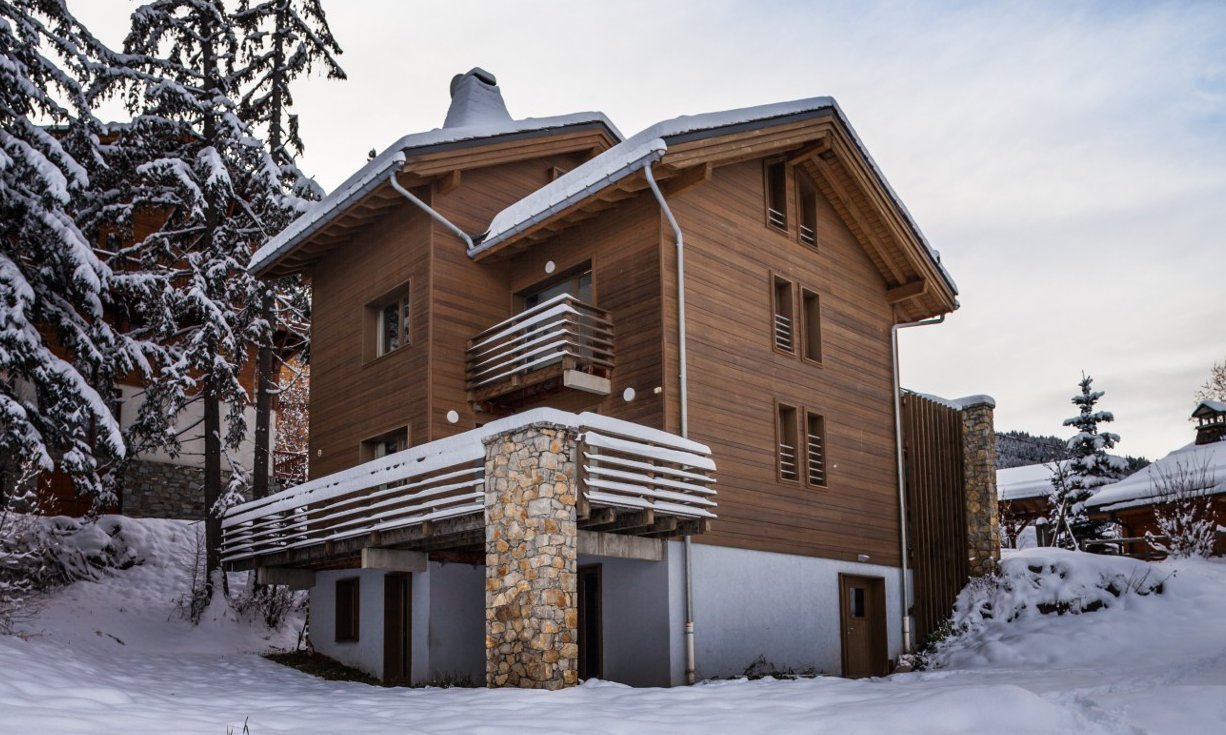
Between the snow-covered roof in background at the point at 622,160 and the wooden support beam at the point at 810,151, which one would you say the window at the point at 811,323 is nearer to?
the wooden support beam at the point at 810,151

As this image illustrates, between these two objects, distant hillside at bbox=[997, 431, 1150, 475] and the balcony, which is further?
distant hillside at bbox=[997, 431, 1150, 475]

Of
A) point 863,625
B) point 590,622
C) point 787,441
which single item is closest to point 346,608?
point 590,622

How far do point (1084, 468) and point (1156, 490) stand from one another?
2.12 m

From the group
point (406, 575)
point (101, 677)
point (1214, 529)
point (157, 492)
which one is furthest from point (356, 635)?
point (1214, 529)

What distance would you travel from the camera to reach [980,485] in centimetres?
2095

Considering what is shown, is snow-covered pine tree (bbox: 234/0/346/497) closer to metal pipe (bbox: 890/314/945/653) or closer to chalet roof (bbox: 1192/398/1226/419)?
metal pipe (bbox: 890/314/945/653)

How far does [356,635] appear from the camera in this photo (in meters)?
18.7

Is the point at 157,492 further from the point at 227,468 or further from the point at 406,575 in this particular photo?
the point at 406,575

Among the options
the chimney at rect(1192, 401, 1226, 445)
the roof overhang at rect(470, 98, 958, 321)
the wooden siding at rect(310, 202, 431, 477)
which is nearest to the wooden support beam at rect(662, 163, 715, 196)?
the roof overhang at rect(470, 98, 958, 321)

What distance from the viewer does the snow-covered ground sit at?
9.21 m

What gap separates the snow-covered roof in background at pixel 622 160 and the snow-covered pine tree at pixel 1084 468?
15.0 m

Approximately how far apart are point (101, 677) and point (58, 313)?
7235mm

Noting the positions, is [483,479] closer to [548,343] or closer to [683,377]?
[548,343]

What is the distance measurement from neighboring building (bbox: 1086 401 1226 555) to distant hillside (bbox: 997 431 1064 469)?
2315cm
